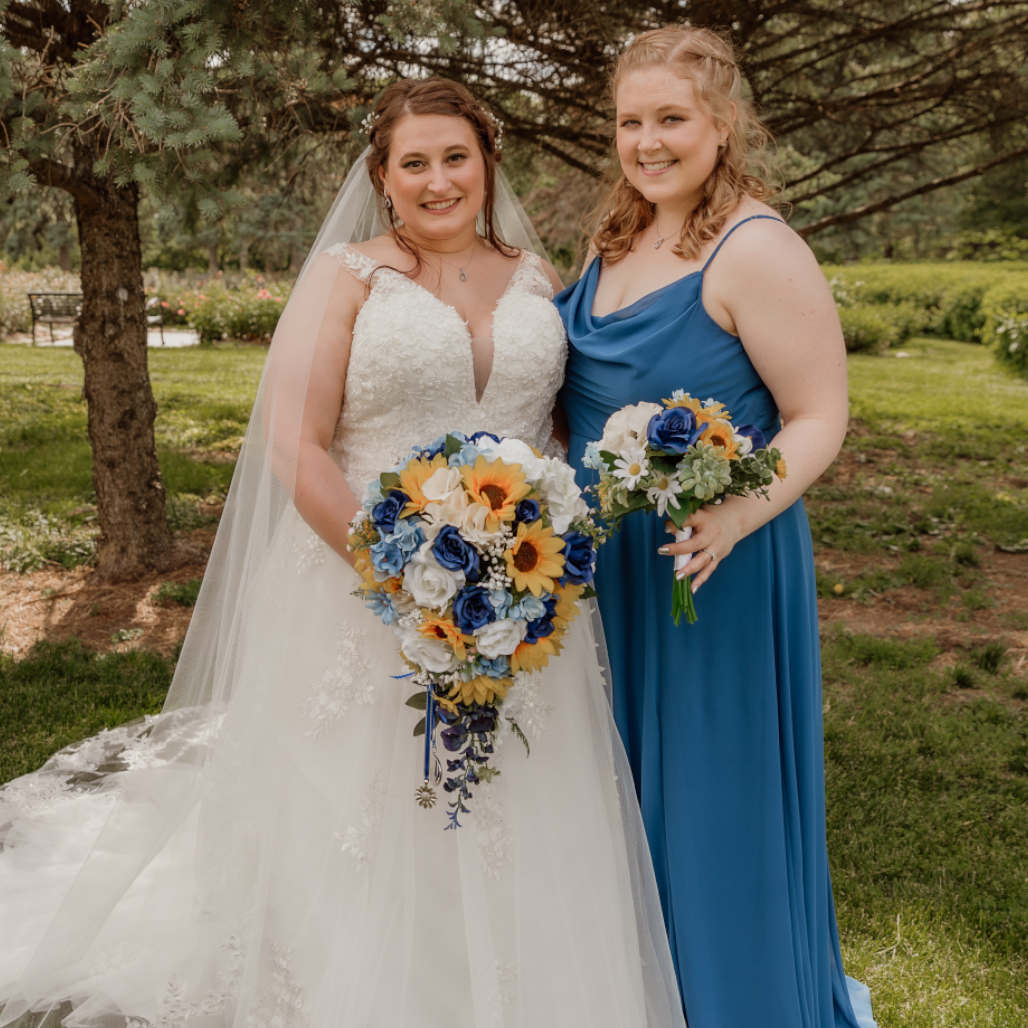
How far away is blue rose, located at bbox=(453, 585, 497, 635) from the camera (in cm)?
198

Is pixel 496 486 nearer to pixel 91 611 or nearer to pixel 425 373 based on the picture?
pixel 425 373

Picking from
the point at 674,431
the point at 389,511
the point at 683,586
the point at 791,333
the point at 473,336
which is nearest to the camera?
the point at 674,431

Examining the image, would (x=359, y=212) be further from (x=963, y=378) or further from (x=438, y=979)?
(x=963, y=378)

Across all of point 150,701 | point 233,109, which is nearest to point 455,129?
point 233,109

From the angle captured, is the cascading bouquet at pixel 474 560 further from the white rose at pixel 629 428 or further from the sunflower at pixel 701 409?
the sunflower at pixel 701 409

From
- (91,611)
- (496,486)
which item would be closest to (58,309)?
(91,611)

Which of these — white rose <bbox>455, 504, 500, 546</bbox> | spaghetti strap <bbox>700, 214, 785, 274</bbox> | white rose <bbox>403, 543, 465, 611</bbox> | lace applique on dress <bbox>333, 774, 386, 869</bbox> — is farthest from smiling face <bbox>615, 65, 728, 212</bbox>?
lace applique on dress <bbox>333, 774, 386, 869</bbox>

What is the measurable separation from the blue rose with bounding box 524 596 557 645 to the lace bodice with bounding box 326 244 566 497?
74 centimetres

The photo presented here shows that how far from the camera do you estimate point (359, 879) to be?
2.56 m

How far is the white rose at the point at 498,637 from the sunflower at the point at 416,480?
276 millimetres

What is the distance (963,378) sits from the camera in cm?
1530

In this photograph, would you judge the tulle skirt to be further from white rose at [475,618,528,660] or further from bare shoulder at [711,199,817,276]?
bare shoulder at [711,199,817,276]

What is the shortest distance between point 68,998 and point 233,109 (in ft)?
12.1

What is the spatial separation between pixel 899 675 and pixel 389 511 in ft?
12.9
